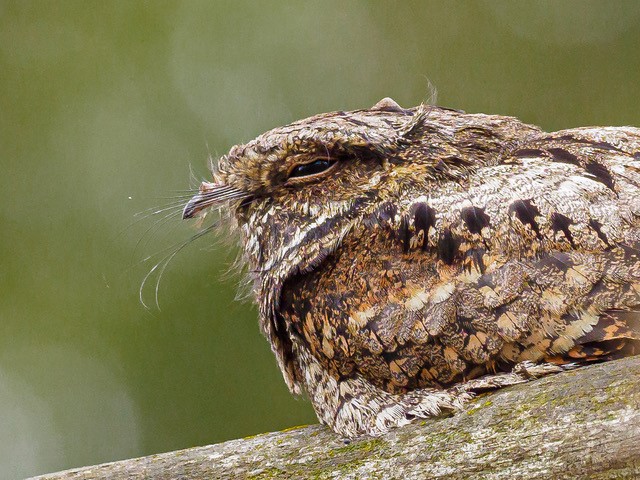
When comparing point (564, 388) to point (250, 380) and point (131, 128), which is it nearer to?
point (250, 380)

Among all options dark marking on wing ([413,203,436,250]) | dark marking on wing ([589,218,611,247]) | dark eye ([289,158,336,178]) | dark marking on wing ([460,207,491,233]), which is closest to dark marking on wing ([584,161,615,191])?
dark marking on wing ([589,218,611,247])

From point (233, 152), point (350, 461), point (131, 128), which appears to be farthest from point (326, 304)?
point (131, 128)

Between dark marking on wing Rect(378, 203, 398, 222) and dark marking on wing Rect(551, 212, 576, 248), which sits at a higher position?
dark marking on wing Rect(378, 203, 398, 222)

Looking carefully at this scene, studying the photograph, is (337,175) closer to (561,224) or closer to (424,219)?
(424,219)

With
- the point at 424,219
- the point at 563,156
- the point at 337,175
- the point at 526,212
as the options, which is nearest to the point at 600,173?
the point at 563,156

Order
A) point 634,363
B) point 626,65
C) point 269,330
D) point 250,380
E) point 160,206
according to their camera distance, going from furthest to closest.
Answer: point 250,380 → point 626,65 → point 160,206 → point 269,330 → point 634,363

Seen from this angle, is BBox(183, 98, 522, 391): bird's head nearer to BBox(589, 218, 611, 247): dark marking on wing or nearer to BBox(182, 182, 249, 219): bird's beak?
BBox(182, 182, 249, 219): bird's beak
